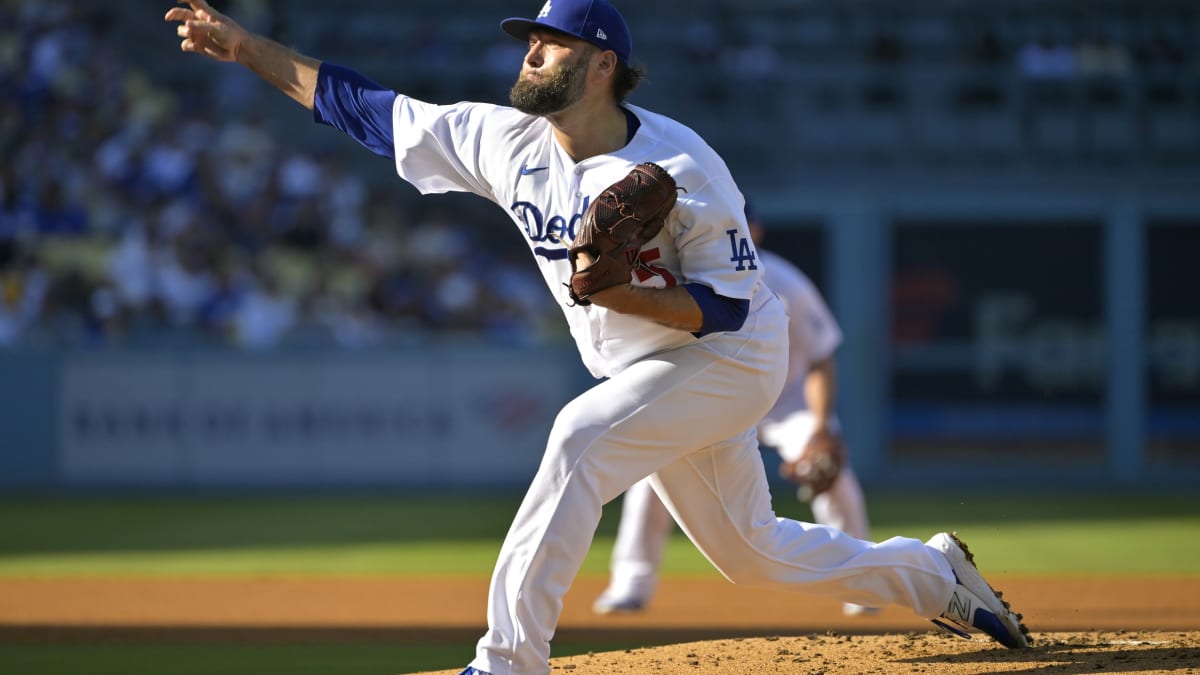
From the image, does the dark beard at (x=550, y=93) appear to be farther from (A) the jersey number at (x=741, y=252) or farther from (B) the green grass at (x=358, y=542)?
(B) the green grass at (x=358, y=542)

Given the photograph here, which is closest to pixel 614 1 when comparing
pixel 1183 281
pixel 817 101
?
pixel 817 101

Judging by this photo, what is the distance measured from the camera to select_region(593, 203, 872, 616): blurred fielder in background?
691 centimetres

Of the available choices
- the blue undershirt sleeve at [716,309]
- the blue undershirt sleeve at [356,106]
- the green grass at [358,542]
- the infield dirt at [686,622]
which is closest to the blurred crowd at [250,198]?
the green grass at [358,542]

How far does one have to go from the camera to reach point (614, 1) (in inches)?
693

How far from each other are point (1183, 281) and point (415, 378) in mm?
7964

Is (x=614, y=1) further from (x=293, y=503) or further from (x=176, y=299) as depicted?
(x=293, y=503)

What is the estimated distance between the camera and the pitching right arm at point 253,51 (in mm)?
4758

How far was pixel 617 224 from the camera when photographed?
4039 millimetres

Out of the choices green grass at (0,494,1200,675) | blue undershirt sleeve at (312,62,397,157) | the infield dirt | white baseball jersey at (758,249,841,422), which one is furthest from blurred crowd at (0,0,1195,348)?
blue undershirt sleeve at (312,62,397,157)

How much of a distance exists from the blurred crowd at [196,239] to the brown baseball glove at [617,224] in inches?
393

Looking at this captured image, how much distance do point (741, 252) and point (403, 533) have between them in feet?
22.7

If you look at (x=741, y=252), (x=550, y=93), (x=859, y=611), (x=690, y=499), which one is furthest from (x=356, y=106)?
(x=859, y=611)

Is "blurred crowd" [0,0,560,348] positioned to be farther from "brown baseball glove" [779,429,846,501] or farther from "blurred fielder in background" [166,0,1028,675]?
"blurred fielder in background" [166,0,1028,675]

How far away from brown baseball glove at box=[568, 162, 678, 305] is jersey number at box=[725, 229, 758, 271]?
27cm
